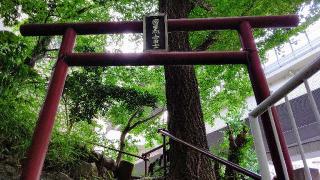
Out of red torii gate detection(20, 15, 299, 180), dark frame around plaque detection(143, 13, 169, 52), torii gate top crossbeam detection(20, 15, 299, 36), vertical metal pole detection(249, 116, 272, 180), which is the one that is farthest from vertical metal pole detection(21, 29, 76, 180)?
vertical metal pole detection(249, 116, 272, 180)

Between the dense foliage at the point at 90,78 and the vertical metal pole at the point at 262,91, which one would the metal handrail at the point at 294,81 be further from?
the dense foliage at the point at 90,78

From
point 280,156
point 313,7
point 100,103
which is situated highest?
point 313,7

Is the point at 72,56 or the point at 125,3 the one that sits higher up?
the point at 125,3

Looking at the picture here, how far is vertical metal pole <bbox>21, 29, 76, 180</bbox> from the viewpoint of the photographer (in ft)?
9.25

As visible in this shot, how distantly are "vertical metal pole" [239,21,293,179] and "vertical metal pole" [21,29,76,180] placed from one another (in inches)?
77.2

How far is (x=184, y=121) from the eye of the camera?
659 cm

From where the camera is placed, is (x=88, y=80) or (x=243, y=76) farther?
(x=243, y=76)

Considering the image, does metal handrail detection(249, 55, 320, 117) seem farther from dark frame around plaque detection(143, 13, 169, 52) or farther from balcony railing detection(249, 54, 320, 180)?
dark frame around plaque detection(143, 13, 169, 52)

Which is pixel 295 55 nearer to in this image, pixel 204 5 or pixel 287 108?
pixel 204 5

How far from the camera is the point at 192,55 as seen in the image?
3.50 m

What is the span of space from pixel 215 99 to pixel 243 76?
6.48 feet

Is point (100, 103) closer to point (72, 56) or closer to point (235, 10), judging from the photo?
point (235, 10)

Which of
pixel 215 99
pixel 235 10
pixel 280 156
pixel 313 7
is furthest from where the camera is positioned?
pixel 215 99

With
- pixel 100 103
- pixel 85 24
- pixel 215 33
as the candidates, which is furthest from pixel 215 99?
pixel 85 24
